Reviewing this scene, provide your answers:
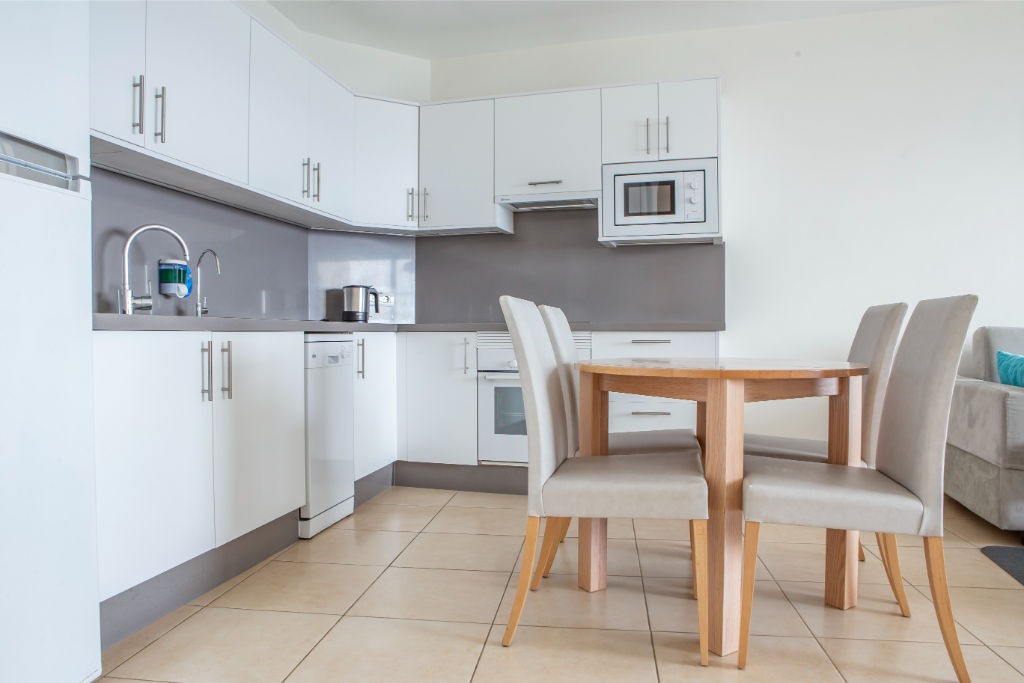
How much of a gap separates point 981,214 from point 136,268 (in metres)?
4.13

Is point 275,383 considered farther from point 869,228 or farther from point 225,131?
point 869,228

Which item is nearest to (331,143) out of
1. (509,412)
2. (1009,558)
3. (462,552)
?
(509,412)

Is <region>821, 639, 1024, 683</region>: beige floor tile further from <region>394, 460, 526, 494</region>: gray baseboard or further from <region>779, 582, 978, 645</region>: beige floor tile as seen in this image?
<region>394, 460, 526, 494</region>: gray baseboard

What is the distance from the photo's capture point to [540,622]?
1.91 metres

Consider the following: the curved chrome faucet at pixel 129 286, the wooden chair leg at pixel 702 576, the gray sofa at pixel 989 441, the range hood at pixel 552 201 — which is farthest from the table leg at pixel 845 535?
the curved chrome faucet at pixel 129 286

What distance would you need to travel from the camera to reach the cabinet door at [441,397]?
3459mm

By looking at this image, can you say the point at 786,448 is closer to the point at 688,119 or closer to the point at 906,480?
the point at 906,480

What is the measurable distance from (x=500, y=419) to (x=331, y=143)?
5.62 feet

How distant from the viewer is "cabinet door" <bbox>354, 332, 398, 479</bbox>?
3156mm

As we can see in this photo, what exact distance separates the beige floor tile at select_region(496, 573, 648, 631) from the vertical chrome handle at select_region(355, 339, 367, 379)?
4.62ft

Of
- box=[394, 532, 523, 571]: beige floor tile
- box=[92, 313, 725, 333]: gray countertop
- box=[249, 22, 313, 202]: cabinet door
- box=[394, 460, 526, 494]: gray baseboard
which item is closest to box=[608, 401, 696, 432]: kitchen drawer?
box=[92, 313, 725, 333]: gray countertop

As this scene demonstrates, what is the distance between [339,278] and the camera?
12.5 ft

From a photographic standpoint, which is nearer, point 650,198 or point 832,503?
point 832,503

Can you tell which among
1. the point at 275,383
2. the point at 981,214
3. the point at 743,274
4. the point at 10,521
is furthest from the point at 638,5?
the point at 10,521
